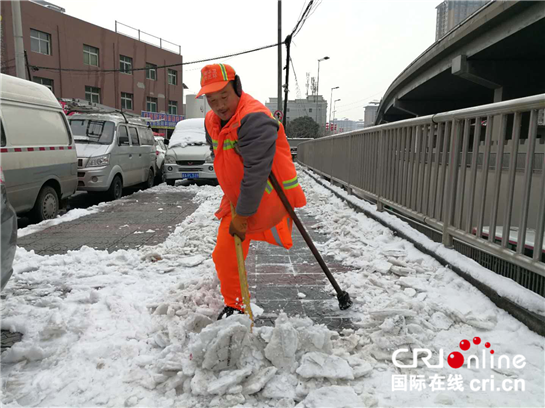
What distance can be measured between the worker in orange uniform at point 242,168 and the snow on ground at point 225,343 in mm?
482

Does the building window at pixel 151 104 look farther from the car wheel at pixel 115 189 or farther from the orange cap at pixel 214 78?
the orange cap at pixel 214 78

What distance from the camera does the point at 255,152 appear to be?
236cm

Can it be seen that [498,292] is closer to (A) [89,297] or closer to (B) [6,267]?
(A) [89,297]

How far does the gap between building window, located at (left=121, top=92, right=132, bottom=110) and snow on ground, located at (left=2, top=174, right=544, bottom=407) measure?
3126cm

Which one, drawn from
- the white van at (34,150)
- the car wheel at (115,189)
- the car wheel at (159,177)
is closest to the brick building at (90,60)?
the car wheel at (159,177)

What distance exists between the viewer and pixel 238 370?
6.89ft

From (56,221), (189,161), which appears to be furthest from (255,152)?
(189,161)

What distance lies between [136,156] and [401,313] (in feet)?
31.5

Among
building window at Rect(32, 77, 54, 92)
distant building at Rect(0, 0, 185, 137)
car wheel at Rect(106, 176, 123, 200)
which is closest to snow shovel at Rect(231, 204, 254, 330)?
car wheel at Rect(106, 176, 123, 200)

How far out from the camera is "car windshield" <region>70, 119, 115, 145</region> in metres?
9.41

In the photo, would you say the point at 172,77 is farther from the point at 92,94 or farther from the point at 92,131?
the point at 92,131

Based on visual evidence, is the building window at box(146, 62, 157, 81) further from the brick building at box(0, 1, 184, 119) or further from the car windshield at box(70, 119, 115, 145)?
the car windshield at box(70, 119, 115, 145)

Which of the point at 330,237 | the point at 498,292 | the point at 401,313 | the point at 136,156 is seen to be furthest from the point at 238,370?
the point at 136,156

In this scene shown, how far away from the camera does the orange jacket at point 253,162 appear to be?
237 centimetres
